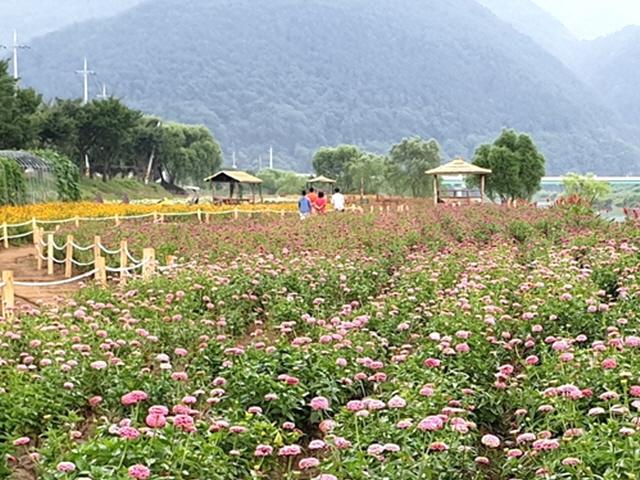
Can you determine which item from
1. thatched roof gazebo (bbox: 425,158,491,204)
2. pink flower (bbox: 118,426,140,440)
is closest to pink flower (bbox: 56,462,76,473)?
pink flower (bbox: 118,426,140,440)

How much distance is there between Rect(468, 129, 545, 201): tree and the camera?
44.4 meters

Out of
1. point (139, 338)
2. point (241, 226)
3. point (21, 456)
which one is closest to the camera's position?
point (21, 456)

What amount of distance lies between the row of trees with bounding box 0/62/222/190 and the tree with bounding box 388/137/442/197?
16.8 m

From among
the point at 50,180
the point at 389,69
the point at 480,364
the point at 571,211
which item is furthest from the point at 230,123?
the point at 480,364

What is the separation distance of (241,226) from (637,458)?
1276cm

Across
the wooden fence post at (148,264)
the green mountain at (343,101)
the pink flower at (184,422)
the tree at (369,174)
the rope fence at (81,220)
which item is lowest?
the pink flower at (184,422)

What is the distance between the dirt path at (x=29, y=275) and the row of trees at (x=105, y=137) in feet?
73.1

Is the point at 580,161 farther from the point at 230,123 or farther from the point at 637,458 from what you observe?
Result: the point at 637,458

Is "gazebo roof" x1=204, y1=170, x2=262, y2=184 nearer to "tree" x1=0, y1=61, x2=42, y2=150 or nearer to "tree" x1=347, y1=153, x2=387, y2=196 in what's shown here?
"tree" x1=0, y1=61, x2=42, y2=150

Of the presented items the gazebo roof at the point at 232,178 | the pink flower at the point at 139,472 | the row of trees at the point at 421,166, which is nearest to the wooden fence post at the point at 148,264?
the pink flower at the point at 139,472

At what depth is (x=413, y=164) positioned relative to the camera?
60844mm

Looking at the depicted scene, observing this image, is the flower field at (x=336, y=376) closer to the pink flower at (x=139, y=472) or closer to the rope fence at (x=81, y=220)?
the pink flower at (x=139, y=472)

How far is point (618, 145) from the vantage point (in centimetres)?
16425

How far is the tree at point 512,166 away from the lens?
44.4 metres
